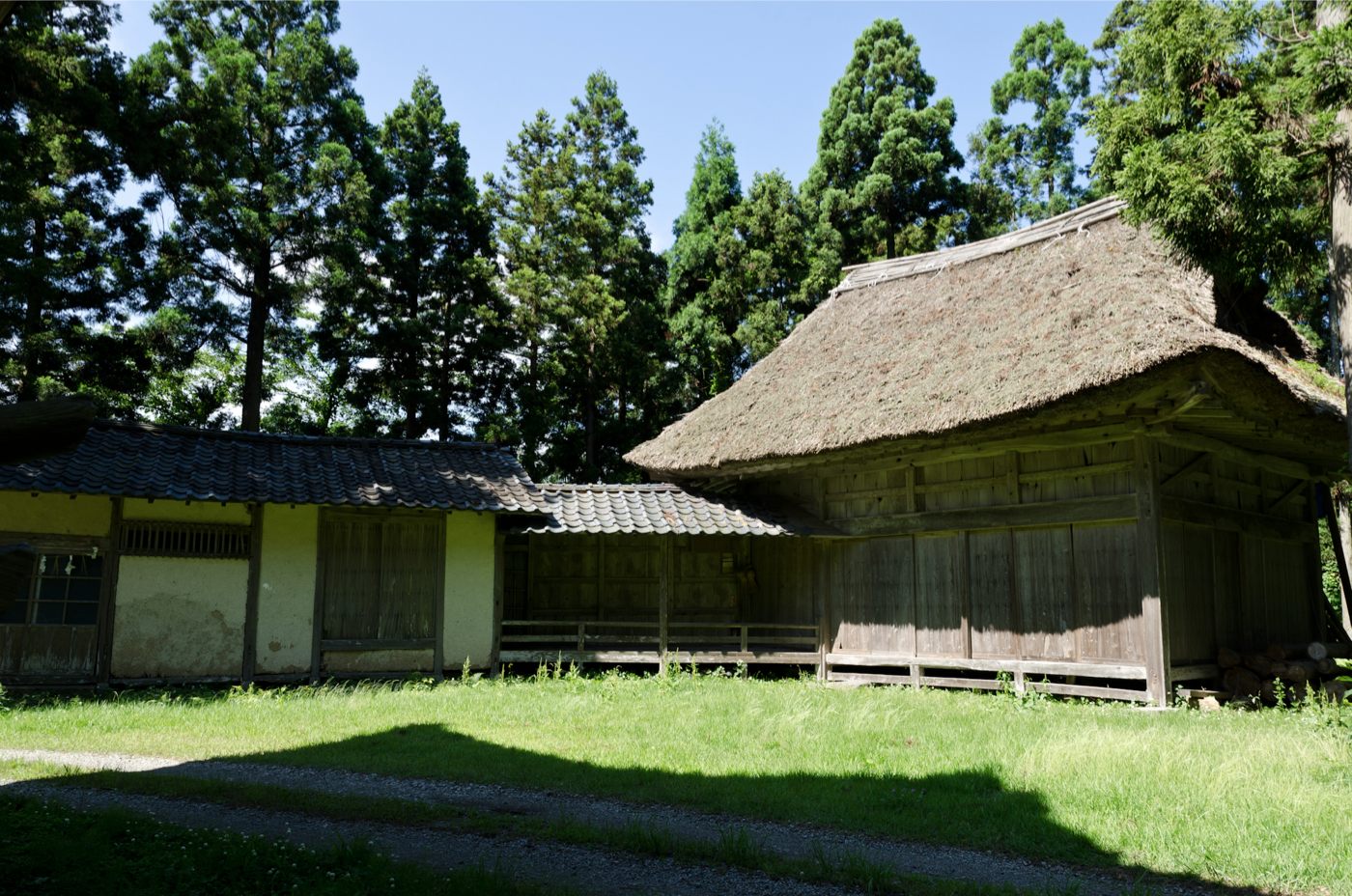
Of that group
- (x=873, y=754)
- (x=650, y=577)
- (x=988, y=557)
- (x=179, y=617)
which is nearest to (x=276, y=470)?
(x=179, y=617)

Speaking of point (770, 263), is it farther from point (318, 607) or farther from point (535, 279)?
point (318, 607)

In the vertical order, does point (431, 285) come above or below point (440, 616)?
above

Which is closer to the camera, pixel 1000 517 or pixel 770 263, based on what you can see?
pixel 1000 517

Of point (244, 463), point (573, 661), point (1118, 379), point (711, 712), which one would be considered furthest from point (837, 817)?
point (244, 463)

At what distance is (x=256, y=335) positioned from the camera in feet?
68.1

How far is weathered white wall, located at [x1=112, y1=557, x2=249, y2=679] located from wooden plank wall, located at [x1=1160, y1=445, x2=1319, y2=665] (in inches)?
430

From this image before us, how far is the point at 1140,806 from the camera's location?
5.52m

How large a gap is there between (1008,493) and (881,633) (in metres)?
2.75

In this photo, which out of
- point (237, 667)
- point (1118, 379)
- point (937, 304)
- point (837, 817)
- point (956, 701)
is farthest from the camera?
point (937, 304)

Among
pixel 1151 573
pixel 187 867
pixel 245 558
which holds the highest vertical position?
pixel 245 558

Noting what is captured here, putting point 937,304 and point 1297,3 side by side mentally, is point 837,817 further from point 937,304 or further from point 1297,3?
point 937,304

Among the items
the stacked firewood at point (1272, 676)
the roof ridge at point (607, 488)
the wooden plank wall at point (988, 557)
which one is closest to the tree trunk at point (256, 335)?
the roof ridge at point (607, 488)

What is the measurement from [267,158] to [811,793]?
65.0 feet

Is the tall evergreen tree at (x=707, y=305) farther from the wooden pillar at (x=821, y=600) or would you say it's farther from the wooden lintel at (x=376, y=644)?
→ the wooden lintel at (x=376, y=644)
